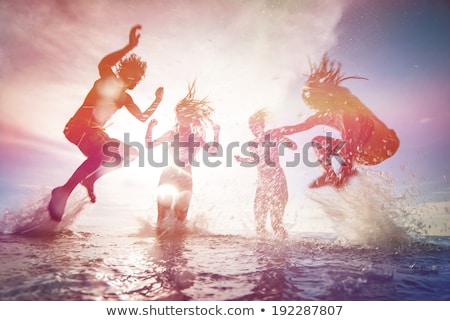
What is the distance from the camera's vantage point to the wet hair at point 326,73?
20.3 ft

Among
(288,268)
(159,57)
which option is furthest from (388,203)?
(159,57)

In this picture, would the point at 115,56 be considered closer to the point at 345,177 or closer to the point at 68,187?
the point at 68,187

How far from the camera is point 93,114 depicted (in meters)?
6.07

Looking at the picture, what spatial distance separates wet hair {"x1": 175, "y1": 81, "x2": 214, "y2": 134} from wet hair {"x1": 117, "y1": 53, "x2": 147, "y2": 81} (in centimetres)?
97

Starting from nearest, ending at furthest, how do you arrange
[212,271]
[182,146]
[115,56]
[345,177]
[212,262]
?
[212,271] → [212,262] → [115,56] → [345,177] → [182,146]

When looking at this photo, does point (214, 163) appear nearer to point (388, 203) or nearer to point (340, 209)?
point (340, 209)

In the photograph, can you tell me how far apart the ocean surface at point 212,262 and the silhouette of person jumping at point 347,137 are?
718 mm

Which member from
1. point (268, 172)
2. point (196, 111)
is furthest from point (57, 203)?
point (268, 172)

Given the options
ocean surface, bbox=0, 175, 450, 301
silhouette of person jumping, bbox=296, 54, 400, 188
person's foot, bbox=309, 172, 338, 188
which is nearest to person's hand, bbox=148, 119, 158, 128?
ocean surface, bbox=0, 175, 450, 301

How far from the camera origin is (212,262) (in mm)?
4422

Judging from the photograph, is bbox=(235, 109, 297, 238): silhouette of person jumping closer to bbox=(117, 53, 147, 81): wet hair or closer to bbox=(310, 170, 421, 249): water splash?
bbox=(310, 170, 421, 249): water splash

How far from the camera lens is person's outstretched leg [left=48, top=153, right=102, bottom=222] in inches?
232

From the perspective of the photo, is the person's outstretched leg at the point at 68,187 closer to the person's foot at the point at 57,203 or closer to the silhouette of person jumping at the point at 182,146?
the person's foot at the point at 57,203

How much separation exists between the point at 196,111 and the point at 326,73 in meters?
2.65
